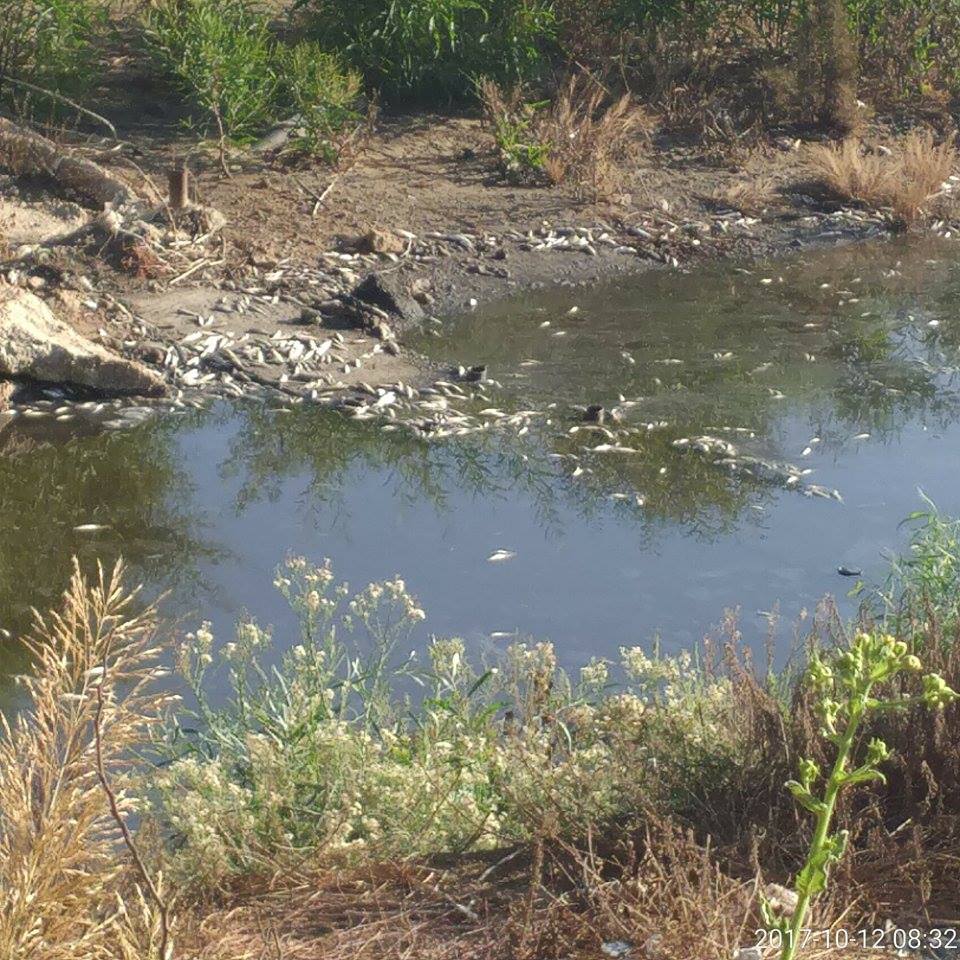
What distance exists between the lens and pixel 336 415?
8.60m

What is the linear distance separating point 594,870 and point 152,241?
781cm

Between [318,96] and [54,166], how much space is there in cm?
236

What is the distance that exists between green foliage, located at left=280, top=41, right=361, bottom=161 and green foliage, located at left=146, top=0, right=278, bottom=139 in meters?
0.21

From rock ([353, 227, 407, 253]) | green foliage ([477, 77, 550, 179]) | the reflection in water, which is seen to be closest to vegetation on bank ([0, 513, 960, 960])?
the reflection in water

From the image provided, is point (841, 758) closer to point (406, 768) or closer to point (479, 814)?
point (479, 814)

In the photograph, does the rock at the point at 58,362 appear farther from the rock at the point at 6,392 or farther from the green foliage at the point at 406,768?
the green foliage at the point at 406,768

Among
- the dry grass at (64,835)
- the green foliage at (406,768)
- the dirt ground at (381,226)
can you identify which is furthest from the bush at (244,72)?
the dry grass at (64,835)

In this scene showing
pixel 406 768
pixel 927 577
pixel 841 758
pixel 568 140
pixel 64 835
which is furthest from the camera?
pixel 568 140

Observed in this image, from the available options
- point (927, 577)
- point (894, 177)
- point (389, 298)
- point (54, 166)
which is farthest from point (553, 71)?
point (927, 577)

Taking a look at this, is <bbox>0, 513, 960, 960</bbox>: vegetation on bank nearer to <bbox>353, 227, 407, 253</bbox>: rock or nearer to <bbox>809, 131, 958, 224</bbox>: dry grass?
<bbox>353, 227, 407, 253</bbox>: rock

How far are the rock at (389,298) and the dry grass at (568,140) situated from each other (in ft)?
8.98

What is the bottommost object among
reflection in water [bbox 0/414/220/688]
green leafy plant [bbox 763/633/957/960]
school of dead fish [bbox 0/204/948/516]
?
reflection in water [bbox 0/414/220/688]

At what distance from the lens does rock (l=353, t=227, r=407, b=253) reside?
36.0ft

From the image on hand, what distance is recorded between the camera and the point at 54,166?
10750 millimetres
